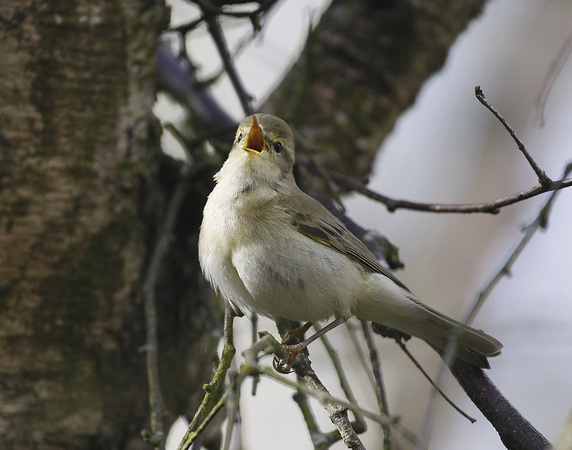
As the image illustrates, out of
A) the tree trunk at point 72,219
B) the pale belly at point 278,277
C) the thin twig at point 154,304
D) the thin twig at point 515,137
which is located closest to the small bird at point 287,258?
the pale belly at point 278,277

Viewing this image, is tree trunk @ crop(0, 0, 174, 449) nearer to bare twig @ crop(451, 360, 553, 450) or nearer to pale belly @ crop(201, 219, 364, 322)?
pale belly @ crop(201, 219, 364, 322)

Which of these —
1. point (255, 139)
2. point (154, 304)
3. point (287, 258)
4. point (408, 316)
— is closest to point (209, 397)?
point (287, 258)

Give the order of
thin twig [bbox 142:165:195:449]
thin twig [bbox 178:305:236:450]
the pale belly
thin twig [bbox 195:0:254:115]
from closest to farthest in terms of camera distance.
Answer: thin twig [bbox 178:305:236:450] < thin twig [bbox 142:165:195:449] < the pale belly < thin twig [bbox 195:0:254:115]

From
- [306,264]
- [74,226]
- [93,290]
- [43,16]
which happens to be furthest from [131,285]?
[43,16]

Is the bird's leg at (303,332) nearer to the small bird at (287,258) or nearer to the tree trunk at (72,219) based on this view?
Result: the small bird at (287,258)

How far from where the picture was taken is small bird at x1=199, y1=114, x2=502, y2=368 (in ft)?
8.48

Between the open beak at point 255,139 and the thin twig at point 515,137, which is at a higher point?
the thin twig at point 515,137

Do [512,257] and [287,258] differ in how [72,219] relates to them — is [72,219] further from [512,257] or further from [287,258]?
[512,257]

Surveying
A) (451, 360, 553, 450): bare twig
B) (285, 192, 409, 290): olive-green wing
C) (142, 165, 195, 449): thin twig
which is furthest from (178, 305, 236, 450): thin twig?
(285, 192, 409, 290): olive-green wing

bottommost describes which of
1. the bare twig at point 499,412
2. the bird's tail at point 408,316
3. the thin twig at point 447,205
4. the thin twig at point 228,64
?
the bird's tail at point 408,316

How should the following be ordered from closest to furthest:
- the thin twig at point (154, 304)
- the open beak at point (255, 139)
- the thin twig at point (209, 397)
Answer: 1. the thin twig at point (209, 397)
2. the thin twig at point (154, 304)
3. the open beak at point (255, 139)

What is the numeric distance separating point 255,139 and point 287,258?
638 millimetres

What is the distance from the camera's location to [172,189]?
326cm

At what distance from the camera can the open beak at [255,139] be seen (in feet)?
9.70
